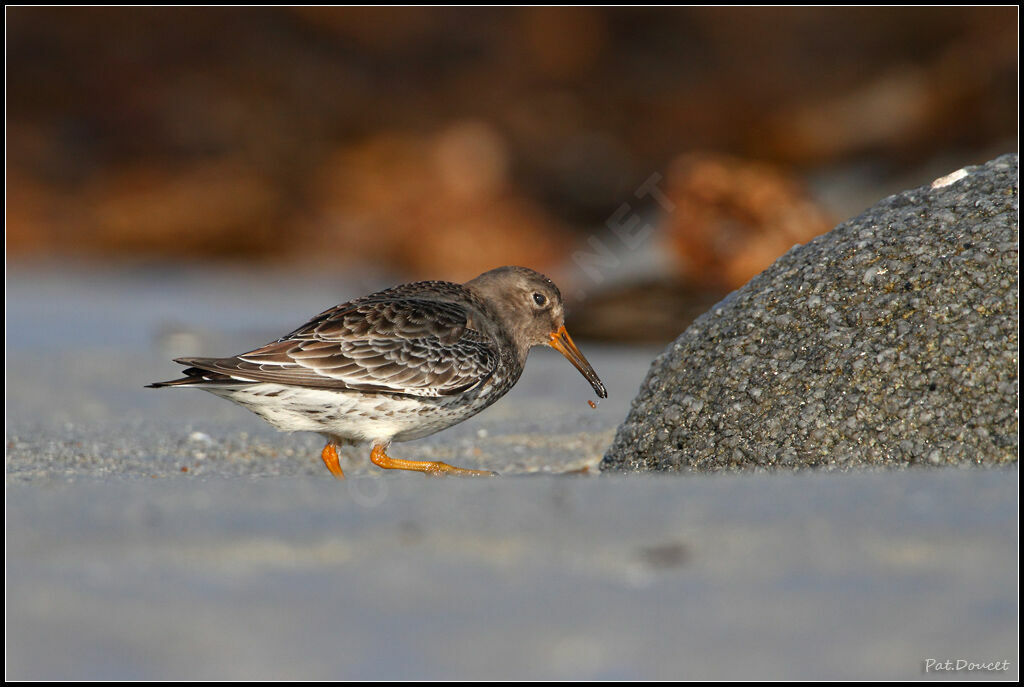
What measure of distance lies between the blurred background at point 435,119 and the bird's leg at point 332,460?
448 inches

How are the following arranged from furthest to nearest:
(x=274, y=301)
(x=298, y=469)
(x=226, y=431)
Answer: (x=274, y=301) → (x=226, y=431) → (x=298, y=469)

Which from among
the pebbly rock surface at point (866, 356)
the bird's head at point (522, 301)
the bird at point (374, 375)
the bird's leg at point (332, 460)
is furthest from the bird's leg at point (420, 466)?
the bird's head at point (522, 301)

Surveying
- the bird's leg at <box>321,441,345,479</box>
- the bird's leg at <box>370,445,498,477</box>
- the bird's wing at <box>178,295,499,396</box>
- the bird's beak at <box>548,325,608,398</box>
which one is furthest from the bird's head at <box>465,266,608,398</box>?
Result: the bird's leg at <box>321,441,345,479</box>

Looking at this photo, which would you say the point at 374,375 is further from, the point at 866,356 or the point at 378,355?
the point at 866,356

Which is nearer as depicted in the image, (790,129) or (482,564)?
(482,564)

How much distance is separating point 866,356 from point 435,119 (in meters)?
19.3

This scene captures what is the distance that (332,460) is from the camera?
5074 mm

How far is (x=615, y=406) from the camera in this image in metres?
6.98

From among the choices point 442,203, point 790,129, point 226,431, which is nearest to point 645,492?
point 226,431

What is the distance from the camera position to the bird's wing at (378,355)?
4.77m

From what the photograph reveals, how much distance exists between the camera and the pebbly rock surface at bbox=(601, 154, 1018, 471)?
4.06 m

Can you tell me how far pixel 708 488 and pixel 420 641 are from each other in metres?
1.16

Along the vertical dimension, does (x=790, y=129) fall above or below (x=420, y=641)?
above

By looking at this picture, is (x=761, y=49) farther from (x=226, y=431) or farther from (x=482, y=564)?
(x=482, y=564)
